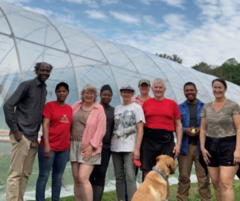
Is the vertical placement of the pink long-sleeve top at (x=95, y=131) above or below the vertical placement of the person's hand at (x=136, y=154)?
above

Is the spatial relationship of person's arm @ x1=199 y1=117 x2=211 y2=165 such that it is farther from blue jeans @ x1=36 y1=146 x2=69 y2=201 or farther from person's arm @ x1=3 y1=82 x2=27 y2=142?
person's arm @ x1=3 y1=82 x2=27 y2=142

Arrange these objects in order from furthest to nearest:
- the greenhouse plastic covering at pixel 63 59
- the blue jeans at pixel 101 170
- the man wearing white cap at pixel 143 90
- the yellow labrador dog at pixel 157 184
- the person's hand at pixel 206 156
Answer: the greenhouse plastic covering at pixel 63 59
the man wearing white cap at pixel 143 90
the blue jeans at pixel 101 170
the person's hand at pixel 206 156
the yellow labrador dog at pixel 157 184

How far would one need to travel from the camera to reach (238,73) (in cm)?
4728

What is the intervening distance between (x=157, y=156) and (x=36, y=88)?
2134 mm

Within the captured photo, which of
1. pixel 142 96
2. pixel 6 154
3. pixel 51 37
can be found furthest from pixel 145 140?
pixel 51 37

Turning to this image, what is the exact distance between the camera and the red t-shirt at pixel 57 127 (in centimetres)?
433

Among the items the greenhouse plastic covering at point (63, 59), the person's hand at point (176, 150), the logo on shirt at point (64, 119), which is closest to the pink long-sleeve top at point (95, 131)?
the logo on shirt at point (64, 119)

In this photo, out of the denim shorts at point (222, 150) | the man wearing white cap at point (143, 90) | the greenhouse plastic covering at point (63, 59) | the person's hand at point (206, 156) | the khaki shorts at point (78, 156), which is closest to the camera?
the denim shorts at point (222, 150)

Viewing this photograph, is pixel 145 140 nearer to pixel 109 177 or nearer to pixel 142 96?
pixel 142 96

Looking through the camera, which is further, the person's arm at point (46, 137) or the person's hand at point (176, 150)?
the person's hand at point (176, 150)

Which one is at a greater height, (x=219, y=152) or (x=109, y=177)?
A: (x=219, y=152)

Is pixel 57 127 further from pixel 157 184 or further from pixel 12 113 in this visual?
pixel 157 184

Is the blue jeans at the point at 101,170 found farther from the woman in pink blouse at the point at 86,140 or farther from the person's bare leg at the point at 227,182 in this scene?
the person's bare leg at the point at 227,182

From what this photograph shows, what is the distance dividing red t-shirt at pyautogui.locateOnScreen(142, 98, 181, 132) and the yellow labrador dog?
611 mm
